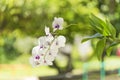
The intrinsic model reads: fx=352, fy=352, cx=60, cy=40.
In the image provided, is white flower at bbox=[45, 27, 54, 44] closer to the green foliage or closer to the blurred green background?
the green foliage

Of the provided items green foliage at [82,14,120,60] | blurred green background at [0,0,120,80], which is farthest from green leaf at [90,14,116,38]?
blurred green background at [0,0,120,80]

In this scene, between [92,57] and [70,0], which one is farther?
[92,57]

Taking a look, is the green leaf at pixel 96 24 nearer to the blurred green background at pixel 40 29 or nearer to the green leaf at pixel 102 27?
the green leaf at pixel 102 27

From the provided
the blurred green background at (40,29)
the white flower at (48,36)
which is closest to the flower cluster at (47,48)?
the white flower at (48,36)

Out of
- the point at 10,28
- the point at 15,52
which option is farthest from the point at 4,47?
the point at 10,28

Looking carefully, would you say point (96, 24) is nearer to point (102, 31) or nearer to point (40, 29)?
point (102, 31)

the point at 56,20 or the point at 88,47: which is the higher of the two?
the point at 88,47

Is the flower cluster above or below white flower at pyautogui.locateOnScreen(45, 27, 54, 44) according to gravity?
below

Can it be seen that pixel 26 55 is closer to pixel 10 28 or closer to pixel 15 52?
pixel 15 52
